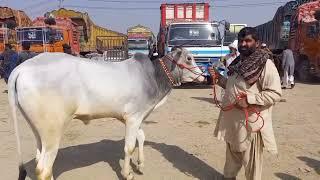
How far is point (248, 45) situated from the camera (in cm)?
400

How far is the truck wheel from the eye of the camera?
54.9ft

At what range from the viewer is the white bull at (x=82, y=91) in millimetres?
4254

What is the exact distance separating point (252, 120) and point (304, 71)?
1361cm

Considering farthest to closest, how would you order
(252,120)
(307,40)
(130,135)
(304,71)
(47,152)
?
(304,71)
(307,40)
(130,135)
(47,152)
(252,120)

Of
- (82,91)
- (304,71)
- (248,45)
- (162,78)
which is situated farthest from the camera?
(304,71)

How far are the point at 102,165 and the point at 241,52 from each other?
8.79 feet

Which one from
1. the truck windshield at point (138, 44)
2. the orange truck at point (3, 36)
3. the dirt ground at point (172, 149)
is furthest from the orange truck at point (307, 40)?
the truck windshield at point (138, 44)

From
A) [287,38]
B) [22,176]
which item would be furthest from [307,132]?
[287,38]

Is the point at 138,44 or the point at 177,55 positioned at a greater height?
the point at 177,55

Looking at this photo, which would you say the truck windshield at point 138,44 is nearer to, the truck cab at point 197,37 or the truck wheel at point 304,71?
the truck wheel at point 304,71

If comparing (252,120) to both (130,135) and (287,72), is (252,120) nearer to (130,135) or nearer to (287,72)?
(130,135)

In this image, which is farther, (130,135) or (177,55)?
(177,55)

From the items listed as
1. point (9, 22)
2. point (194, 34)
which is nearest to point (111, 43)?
point (9, 22)

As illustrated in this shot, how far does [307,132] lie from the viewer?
293 inches
